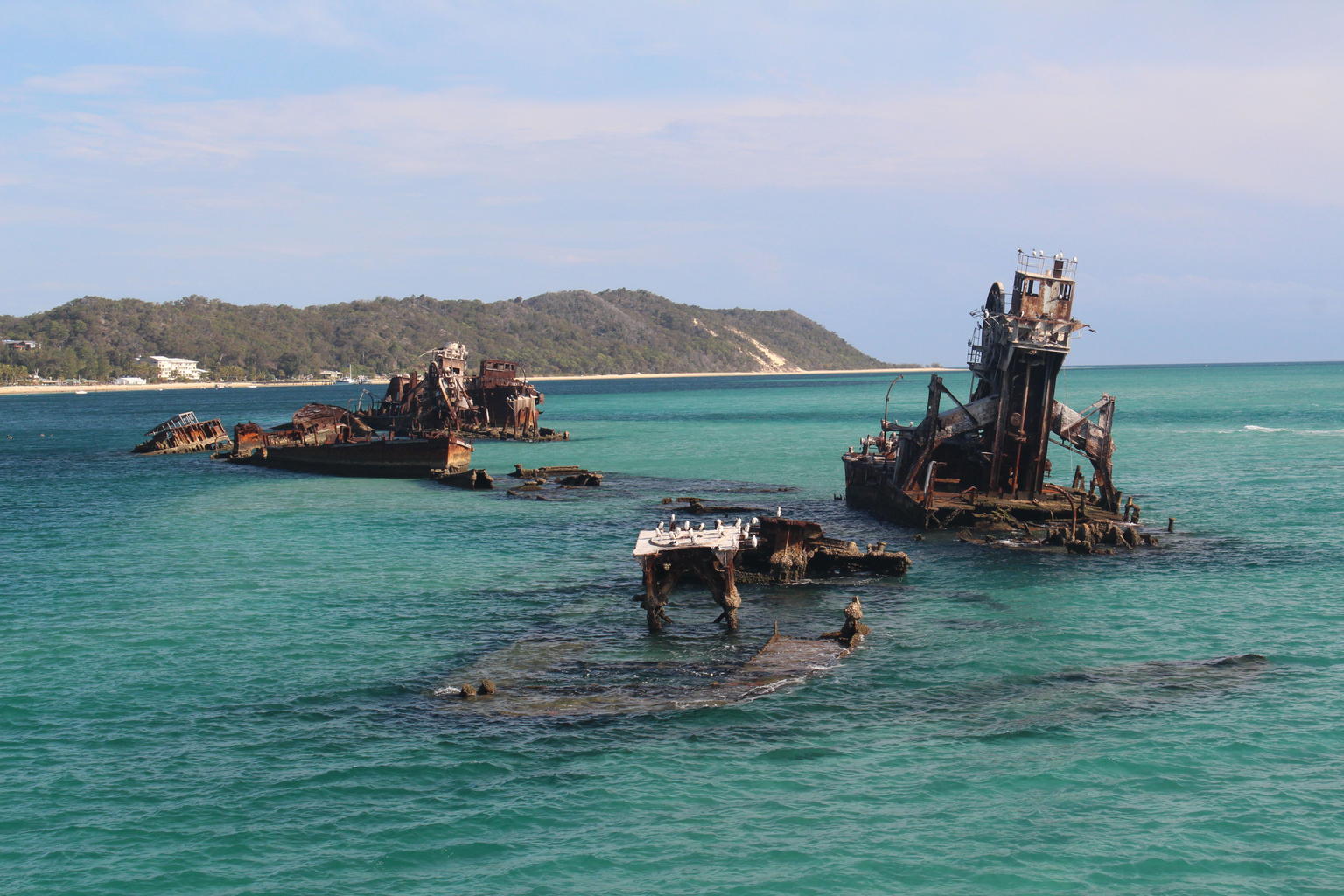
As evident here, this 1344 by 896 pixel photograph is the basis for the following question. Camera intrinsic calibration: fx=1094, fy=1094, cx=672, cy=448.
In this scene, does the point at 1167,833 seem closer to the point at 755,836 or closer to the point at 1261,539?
the point at 755,836

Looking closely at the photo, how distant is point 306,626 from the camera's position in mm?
27500

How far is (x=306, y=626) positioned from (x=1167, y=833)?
66.1 ft

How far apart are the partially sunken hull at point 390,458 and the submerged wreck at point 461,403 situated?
12744mm

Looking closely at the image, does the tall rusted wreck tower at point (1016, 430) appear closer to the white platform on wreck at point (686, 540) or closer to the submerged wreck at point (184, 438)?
the white platform on wreck at point (686, 540)

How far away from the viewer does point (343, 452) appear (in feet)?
226

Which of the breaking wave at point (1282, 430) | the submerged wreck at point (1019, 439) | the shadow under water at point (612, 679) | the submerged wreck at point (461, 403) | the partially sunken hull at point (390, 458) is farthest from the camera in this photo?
the breaking wave at point (1282, 430)

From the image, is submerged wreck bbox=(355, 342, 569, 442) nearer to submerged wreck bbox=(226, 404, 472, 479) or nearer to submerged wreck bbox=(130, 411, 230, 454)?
submerged wreck bbox=(226, 404, 472, 479)

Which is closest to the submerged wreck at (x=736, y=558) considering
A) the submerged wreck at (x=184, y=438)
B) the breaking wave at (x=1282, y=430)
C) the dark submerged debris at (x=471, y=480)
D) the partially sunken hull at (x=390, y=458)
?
the dark submerged debris at (x=471, y=480)

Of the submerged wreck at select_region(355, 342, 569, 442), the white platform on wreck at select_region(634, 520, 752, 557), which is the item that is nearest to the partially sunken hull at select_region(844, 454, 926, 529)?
the white platform on wreck at select_region(634, 520, 752, 557)

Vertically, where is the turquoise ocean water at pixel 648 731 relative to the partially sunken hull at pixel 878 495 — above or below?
below

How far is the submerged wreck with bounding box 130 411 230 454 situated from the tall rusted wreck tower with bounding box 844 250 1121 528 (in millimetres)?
→ 62108

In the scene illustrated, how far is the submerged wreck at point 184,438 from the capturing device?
85575 millimetres

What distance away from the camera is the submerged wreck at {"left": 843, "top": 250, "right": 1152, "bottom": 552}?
1527 inches

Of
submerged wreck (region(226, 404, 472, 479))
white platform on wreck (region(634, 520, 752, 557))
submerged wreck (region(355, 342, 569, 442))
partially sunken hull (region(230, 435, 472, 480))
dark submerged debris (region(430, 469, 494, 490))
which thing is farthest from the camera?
submerged wreck (region(355, 342, 569, 442))
